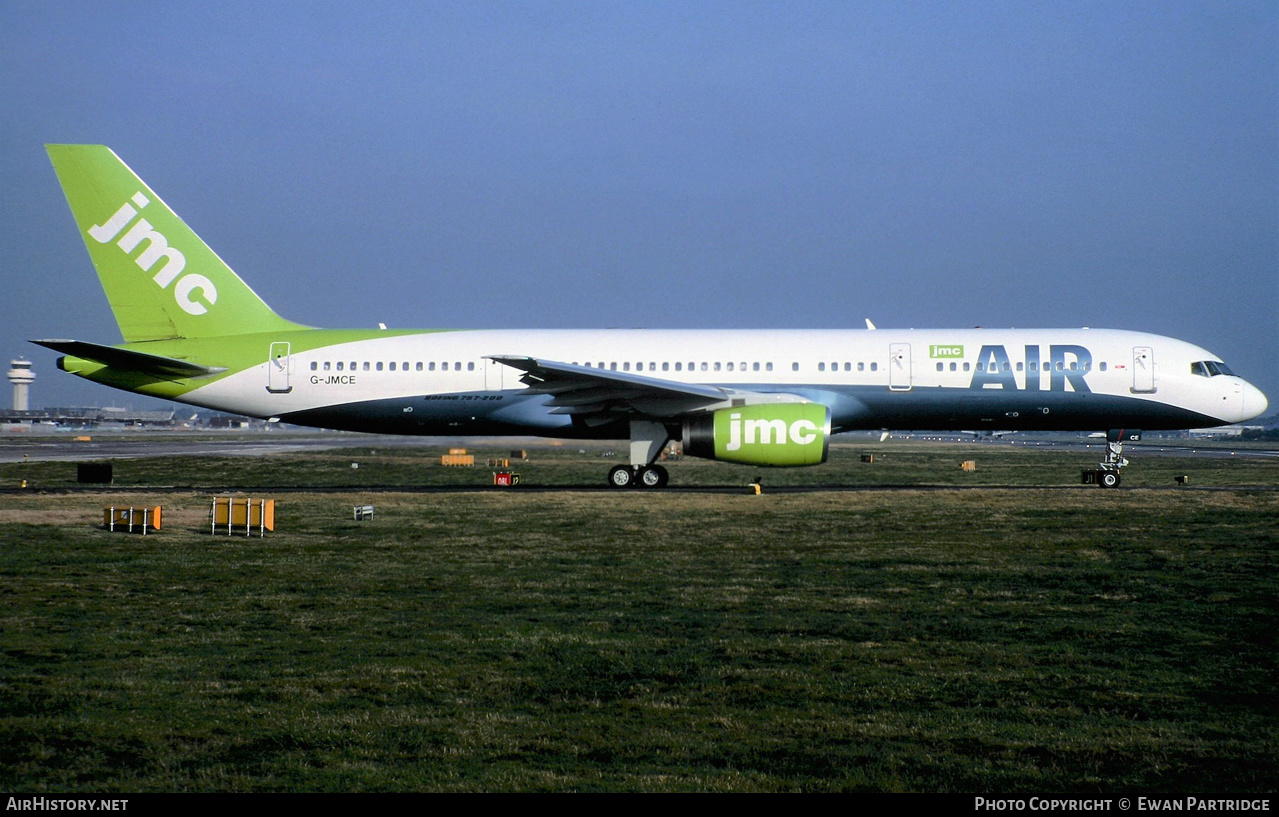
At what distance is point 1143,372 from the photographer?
85.8ft

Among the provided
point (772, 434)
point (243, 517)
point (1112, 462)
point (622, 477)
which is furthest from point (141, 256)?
point (1112, 462)

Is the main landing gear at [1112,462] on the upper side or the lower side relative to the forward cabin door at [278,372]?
lower

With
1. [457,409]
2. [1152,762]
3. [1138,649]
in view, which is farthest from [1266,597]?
[457,409]

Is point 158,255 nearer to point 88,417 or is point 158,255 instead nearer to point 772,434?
point 772,434

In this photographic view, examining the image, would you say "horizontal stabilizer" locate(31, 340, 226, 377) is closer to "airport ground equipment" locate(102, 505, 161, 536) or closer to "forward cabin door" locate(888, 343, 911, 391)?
"airport ground equipment" locate(102, 505, 161, 536)

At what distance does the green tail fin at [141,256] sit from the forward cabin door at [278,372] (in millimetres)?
1410

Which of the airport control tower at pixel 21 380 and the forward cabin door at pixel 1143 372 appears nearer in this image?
the forward cabin door at pixel 1143 372

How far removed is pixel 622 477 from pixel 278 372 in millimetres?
9112

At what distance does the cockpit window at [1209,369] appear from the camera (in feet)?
86.7

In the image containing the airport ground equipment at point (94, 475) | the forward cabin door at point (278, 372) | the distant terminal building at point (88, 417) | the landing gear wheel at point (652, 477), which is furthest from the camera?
Result: the distant terminal building at point (88, 417)

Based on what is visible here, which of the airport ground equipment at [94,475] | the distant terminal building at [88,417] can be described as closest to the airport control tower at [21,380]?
the distant terminal building at [88,417]

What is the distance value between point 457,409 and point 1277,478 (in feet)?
87.9

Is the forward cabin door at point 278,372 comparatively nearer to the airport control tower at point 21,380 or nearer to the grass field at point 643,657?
the grass field at point 643,657

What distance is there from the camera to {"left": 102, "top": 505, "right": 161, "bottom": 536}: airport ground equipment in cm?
1708
